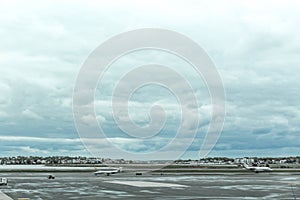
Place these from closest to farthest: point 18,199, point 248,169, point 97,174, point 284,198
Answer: point 18,199
point 284,198
point 97,174
point 248,169

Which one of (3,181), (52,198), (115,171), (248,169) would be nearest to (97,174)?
(115,171)

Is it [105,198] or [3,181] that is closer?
[105,198]

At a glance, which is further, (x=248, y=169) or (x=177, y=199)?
(x=248, y=169)

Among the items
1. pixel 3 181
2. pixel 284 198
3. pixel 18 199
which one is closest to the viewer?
pixel 18 199

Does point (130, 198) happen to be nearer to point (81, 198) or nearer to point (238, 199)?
point (81, 198)

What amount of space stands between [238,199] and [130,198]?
10680mm

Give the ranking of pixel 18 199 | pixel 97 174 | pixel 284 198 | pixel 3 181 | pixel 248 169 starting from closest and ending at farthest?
pixel 18 199 < pixel 284 198 < pixel 3 181 < pixel 97 174 < pixel 248 169

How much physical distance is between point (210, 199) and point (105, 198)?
10.5 metres

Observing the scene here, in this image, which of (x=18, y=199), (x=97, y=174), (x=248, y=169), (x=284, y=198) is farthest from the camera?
(x=248, y=169)

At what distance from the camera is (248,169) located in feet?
502

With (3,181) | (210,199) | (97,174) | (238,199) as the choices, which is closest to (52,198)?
(210,199)

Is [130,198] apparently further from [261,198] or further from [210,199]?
[261,198]

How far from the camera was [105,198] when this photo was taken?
150 ft

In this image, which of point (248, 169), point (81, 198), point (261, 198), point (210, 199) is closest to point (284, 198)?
point (261, 198)
